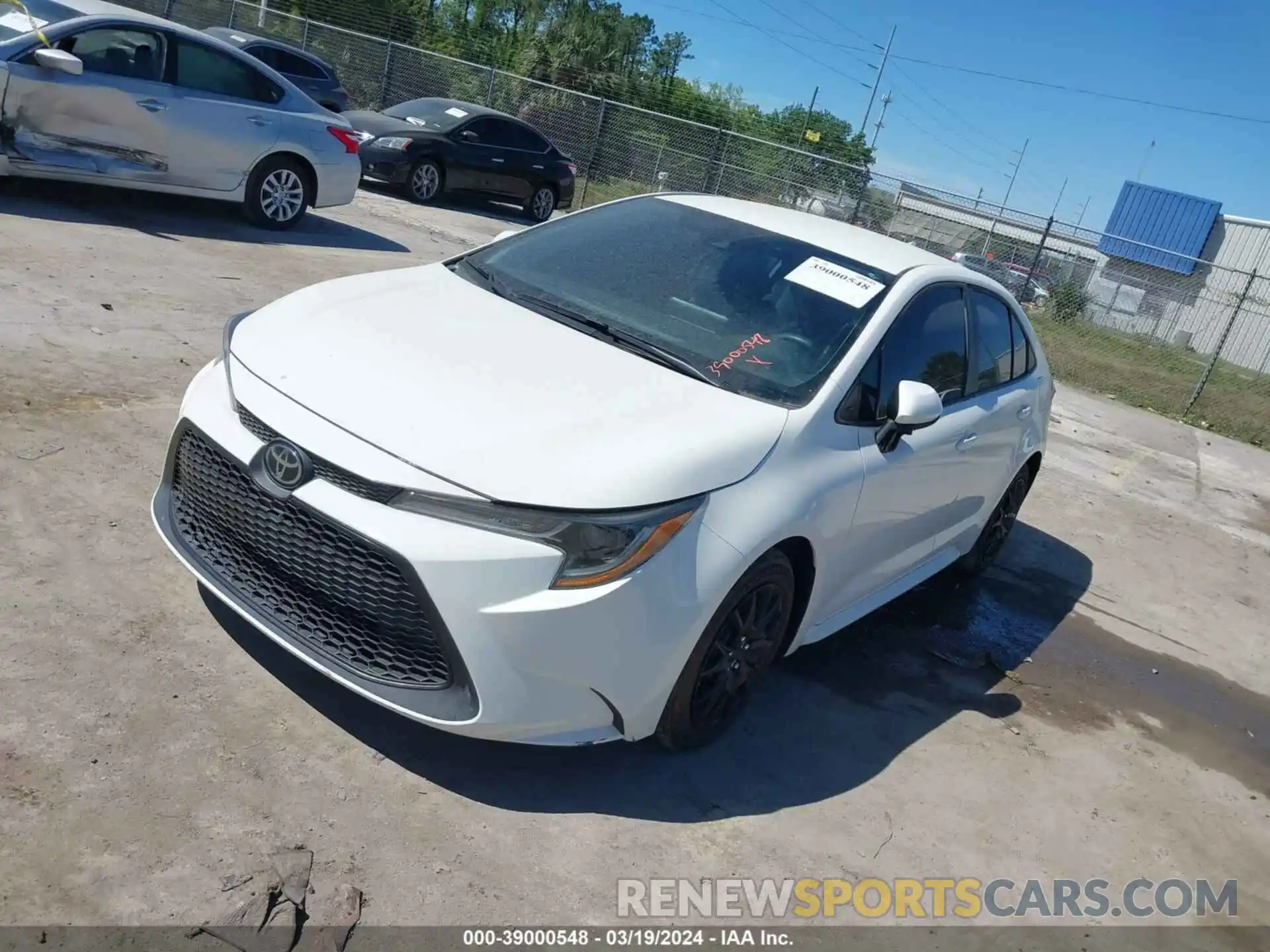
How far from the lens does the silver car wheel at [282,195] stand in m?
9.94

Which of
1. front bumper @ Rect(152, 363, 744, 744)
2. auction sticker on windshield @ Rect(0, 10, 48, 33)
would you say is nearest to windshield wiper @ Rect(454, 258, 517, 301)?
front bumper @ Rect(152, 363, 744, 744)

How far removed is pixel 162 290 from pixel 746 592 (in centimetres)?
535

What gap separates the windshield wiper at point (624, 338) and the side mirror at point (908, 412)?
0.69m

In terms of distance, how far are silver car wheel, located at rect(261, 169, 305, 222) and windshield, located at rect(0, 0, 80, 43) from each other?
6.59ft

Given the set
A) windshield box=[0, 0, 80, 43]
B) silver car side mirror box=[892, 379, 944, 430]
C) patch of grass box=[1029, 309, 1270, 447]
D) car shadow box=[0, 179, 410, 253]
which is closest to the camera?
silver car side mirror box=[892, 379, 944, 430]

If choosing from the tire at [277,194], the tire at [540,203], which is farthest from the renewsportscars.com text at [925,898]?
the tire at [540,203]

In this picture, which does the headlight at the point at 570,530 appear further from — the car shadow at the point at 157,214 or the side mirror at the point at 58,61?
the car shadow at the point at 157,214

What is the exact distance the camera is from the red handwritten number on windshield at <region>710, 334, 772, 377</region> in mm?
3895

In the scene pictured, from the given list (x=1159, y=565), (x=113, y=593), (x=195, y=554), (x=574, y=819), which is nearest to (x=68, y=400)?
(x=113, y=593)

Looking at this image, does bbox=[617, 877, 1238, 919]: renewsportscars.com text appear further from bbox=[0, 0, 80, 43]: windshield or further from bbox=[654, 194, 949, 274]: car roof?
bbox=[0, 0, 80, 43]: windshield

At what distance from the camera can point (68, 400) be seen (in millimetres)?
5043

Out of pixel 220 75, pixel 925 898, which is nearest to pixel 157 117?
pixel 220 75

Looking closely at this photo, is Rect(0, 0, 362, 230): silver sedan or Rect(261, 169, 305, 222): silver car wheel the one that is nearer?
Rect(0, 0, 362, 230): silver sedan

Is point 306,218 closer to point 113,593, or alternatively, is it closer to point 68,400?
point 68,400
